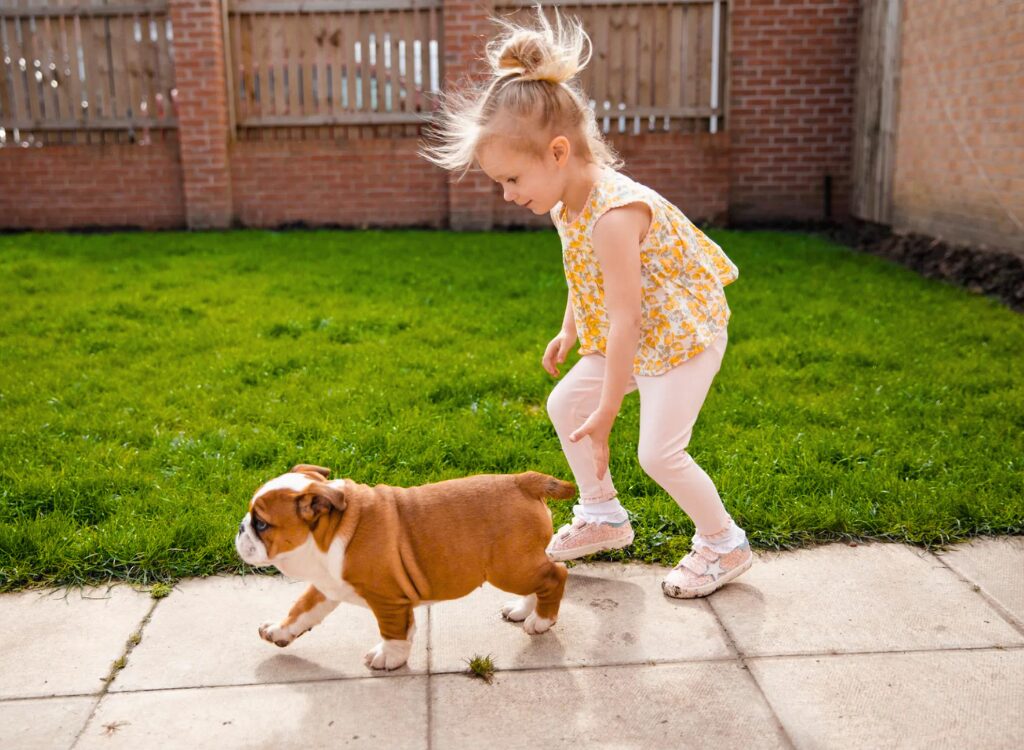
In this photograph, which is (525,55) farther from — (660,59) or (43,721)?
(660,59)

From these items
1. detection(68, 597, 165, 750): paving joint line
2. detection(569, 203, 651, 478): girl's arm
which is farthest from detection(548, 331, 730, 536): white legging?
detection(68, 597, 165, 750): paving joint line

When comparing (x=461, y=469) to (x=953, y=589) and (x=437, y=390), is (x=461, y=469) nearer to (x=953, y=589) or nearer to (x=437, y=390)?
(x=437, y=390)

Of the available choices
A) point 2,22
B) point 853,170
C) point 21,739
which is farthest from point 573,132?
point 2,22

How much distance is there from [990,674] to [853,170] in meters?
8.22

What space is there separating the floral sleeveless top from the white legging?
0.16 feet

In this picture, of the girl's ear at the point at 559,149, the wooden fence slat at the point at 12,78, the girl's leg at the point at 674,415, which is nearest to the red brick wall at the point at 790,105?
the wooden fence slat at the point at 12,78

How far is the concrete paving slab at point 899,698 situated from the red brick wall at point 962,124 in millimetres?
5082

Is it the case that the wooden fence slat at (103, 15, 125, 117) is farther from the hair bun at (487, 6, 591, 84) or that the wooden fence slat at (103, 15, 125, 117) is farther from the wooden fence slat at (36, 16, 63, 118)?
the hair bun at (487, 6, 591, 84)

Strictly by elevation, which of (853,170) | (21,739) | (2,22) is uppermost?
(2,22)

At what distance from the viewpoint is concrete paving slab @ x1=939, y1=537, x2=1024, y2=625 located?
2.96 meters

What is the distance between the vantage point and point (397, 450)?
4.08 meters

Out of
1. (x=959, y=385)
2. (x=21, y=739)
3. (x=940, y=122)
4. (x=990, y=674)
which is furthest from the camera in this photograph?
(x=940, y=122)

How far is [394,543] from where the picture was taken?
2521 millimetres

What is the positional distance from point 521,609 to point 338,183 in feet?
26.9
